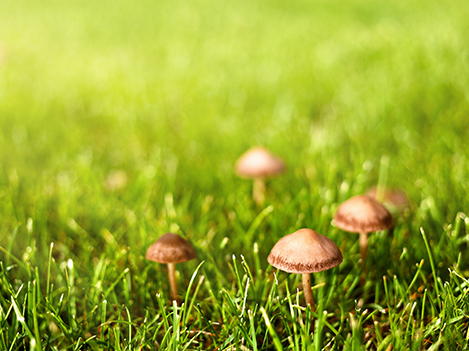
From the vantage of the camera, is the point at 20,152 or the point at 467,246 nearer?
the point at 467,246

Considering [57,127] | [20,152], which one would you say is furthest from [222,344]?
[57,127]

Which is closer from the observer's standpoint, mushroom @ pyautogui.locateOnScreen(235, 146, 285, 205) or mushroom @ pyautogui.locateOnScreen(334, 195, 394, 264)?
mushroom @ pyautogui.locateOnScreen(334, 195, 394, 264)

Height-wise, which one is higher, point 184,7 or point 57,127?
point 184,7

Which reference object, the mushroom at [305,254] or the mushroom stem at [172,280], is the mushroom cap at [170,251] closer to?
the mushroom stem at [172,280]

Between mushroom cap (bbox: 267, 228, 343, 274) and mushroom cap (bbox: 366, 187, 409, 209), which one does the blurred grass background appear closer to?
mushroom cap (bbox: 366, 187, 409, 209)

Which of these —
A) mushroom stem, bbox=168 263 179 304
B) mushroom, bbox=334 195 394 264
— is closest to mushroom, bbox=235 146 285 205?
mushroom, bbox=334 195 394 264

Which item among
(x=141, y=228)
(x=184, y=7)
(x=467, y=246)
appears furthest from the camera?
(x=184, y=7)

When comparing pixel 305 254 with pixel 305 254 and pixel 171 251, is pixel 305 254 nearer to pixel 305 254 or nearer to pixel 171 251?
pixel 305 254

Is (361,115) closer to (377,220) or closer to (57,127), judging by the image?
(377,220)

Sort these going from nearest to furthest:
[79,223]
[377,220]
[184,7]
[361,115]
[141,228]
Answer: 1. [377,220]
2. [141,228]
3. [79,223]
4. [361,115]
5. [184,7]
